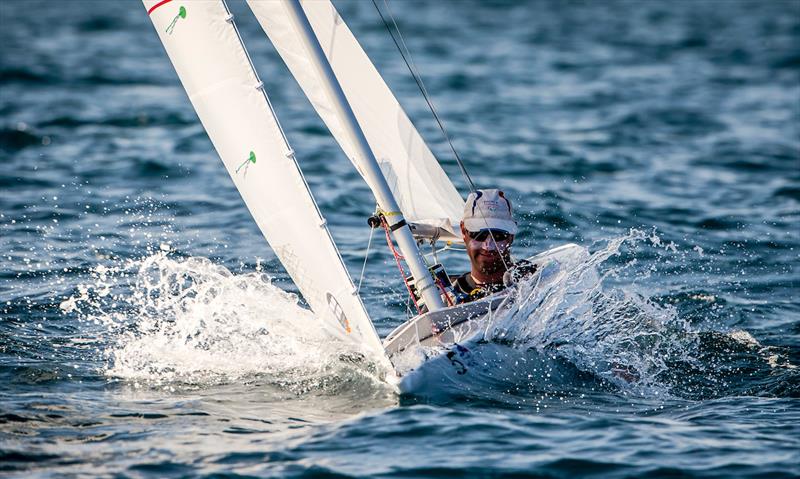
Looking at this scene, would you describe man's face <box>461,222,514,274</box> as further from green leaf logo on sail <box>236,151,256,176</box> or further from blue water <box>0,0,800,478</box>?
green leaf logo on sail <box>236,151,256,176</box>

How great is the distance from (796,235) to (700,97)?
1085cm

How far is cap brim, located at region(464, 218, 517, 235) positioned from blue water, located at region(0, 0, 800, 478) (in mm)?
785

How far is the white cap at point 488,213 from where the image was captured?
24.2 feet

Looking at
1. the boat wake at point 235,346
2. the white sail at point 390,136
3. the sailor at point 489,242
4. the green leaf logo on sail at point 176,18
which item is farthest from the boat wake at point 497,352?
the green leaf logo on sail at point 176,18

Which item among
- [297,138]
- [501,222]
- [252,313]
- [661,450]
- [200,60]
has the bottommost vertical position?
[661,450]

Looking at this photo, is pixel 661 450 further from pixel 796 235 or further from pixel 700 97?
pixel 700 97

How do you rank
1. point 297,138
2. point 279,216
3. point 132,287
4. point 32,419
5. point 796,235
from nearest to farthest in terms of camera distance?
1. point 32,419
2. point 279,216
3. point 132,287
4. point 796,235
5. point 297,138

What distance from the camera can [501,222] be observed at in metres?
7.39

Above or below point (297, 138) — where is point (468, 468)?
below


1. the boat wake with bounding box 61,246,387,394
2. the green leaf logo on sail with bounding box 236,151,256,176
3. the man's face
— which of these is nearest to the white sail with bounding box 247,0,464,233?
the man's face

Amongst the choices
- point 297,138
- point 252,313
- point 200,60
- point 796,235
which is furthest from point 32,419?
point 297,138

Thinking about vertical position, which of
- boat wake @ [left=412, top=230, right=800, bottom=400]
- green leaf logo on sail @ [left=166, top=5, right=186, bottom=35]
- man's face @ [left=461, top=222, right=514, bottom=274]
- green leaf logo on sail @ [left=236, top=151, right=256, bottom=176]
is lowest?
boat wake @ [left=412, top=230, right=800, bottom=400]

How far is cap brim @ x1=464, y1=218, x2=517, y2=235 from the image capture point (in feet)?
24.2

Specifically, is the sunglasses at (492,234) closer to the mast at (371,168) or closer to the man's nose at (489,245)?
the man's nose at (489,245)
